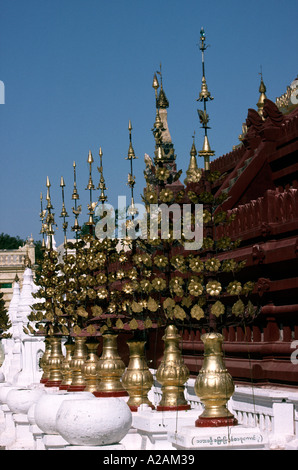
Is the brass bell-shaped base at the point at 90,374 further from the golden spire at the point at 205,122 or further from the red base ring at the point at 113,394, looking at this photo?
the golden spire at the point at 205,122

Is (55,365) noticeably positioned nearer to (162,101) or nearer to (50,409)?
(162,101)

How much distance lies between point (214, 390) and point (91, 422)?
1.54 meters

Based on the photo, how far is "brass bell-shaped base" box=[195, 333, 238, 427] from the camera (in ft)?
41.3

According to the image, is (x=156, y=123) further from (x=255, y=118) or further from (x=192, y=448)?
(x=192, y=448)

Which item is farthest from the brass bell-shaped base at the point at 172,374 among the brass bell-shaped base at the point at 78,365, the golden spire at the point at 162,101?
the brass bell-shaped base at the point at 78,365

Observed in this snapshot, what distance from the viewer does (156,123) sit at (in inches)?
692

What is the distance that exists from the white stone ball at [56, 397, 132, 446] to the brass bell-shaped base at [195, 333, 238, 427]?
98 centimetres

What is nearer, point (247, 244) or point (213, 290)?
point (213, 290)

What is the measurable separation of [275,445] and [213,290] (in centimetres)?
223

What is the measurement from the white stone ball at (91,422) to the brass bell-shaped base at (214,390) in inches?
38.8

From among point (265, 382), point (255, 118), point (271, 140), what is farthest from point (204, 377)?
point (255, 118)

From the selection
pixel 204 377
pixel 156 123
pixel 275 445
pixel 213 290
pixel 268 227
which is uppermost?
pixel 156 123

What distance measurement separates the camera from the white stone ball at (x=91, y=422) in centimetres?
1244

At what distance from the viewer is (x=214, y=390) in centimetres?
1264
